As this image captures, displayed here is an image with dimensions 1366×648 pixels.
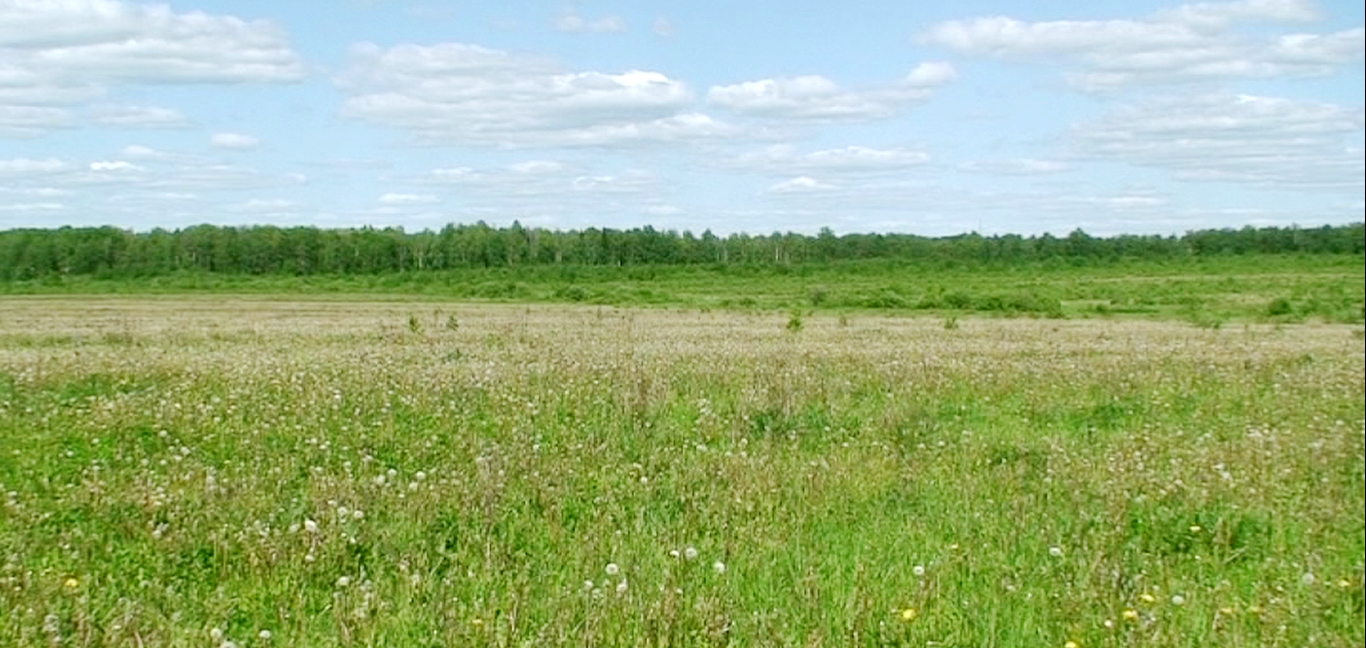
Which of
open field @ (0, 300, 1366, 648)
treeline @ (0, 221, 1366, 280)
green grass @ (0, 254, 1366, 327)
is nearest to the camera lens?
open field @ (0, 300, 1366, 648)

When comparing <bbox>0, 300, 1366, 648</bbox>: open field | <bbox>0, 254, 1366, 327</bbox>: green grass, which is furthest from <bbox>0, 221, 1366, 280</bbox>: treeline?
<bbox>0, 300, 1366, 648</bbox>: open field

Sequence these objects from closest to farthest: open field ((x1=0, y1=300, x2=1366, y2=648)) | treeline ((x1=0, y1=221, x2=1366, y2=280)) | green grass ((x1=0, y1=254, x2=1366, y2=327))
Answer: open field ((x1=0, y1=300, x2=1366, y2=648)) → green grass ((x1=0, y1=254, x2=1366, y2=327)) → treeline ((x1=0, y1=221, x2=1366, y2=280))

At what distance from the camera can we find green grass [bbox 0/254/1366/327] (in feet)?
105

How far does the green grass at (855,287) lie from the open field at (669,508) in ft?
8.43

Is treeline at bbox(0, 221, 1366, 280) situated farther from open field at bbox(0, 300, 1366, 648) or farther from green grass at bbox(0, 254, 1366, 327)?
open field at bbox(0, 300, 1366, 648)

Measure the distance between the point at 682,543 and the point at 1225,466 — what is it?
405 centimetres

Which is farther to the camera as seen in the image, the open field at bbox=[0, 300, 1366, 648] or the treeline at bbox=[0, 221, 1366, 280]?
the treeline at bbox=[0, 221, 1366, 280]

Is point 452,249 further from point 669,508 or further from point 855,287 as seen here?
point 669,508

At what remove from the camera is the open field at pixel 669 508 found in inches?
208

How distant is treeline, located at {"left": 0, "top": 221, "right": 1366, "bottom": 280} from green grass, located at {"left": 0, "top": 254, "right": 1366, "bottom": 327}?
627 centimetres

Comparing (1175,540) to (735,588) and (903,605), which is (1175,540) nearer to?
(903,605)

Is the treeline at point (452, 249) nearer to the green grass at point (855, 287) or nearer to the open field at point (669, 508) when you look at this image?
the green grass at point (855, 287)

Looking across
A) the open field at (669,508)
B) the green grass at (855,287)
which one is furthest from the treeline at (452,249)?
the open field at (669,508)

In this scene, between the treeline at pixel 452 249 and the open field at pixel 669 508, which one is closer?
the open field at pixel 669 508
